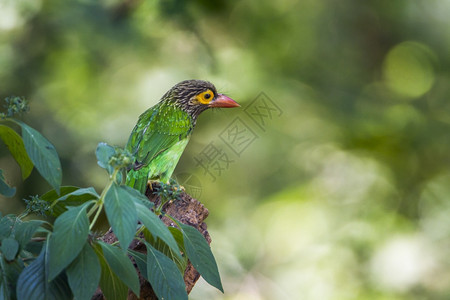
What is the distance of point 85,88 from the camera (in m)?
5.11

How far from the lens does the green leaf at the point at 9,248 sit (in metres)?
1.58

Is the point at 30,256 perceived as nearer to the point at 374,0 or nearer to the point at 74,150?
the point at 74,150

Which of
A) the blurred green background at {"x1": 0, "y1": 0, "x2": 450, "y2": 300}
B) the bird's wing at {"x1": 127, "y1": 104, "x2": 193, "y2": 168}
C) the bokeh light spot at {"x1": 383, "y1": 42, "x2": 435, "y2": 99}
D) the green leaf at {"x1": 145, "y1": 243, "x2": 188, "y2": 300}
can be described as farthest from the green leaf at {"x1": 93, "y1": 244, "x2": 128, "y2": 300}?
the bokeh light spot at {"x1": 383, "y1": 42, "x2": 435, "y2": 99}

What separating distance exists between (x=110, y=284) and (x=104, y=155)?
38 centimetres

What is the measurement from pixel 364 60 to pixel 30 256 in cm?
490

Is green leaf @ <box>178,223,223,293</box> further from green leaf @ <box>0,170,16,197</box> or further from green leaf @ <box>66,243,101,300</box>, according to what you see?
green leaf @ <box>0,170,16,197</box>

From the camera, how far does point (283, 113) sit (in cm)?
556

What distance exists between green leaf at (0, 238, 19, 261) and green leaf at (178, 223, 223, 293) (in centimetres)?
49

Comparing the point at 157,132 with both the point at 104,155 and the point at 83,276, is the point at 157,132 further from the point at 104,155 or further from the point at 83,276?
the point at 83,276

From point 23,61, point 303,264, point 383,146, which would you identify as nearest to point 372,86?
point 383,146

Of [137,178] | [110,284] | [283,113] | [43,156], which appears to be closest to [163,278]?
[110,284]

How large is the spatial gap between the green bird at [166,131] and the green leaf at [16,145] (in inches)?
42.7

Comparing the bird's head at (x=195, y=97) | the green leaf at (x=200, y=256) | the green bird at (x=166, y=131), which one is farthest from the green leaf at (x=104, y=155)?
the bird's head at (x=195, y=97)

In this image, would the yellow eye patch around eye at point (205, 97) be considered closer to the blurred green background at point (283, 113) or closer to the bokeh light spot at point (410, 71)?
the blurred green background at point (283, 113)
